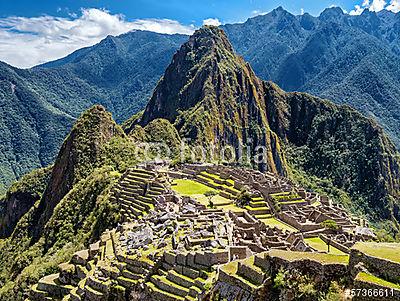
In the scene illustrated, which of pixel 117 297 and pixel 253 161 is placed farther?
pixel 253 161

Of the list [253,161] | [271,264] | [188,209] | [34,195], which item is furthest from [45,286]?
[253,161]

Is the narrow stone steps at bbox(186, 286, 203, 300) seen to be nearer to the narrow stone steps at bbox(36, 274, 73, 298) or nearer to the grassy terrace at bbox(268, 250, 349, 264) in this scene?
the grassy terrace at bbox(268, 250, 349, 264)

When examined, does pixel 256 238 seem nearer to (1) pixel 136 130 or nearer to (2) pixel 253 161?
(1) pixel 136 130

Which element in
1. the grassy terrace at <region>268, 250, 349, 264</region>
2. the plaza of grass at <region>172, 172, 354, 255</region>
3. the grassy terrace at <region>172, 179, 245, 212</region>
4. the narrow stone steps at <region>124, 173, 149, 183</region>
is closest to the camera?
the grassy terrace at <region>268, 250, 349, 264</region>

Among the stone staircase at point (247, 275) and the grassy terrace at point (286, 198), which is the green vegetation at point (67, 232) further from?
the stone staircase at point (247, 275)

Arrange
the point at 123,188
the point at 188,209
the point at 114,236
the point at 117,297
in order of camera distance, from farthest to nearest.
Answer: the point at 123,188 < the point at 188,209 < the point at 114,236 < the point at 117,297

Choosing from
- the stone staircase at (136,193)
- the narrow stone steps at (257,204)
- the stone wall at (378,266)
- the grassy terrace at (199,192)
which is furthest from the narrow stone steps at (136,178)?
the stone wall at (378,266)

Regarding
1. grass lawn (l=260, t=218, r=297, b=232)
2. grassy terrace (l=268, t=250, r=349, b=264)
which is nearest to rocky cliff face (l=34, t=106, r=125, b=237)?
grass lawn (l=260, t=218, r=297, b=232)
